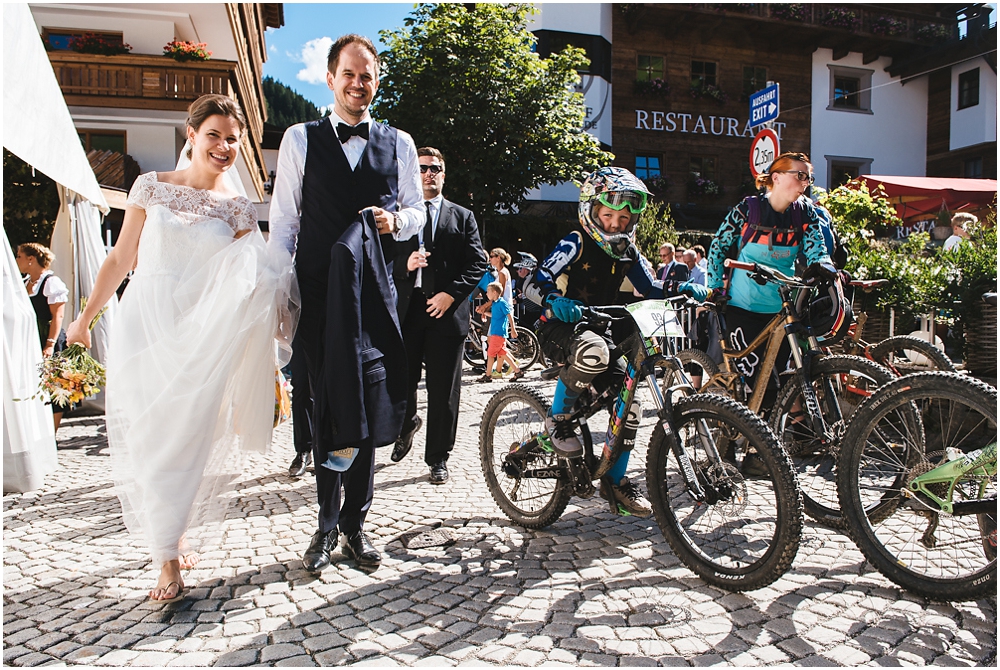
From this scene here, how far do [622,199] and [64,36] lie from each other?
20.7 m

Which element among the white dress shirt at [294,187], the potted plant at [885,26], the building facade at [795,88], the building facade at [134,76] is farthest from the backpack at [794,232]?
the potted plant at [885,26]

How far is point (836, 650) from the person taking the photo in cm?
245

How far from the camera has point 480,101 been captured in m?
19.6

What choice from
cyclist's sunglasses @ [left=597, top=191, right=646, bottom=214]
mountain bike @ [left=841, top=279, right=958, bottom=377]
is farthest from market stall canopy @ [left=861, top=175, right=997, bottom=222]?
cyclist's sunglasses @ [left=597, top=191, right=646, bottom=214]

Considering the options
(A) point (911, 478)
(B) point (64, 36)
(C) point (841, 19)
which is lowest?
(A) point (911, 478)

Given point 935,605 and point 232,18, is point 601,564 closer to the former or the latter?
point 935,605

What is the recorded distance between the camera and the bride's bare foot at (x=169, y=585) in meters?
2.94

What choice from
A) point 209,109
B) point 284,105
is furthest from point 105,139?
Result: point 284,105

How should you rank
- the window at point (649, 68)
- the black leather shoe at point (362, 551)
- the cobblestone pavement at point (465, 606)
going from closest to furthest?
the cobblestone pavement at point (465, 606), the black leather shoe at point (362, 551), the window at point (649, 68)

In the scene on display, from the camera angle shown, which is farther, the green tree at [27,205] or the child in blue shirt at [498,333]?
the green tree at [27,205]

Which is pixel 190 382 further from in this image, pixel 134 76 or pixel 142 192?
pixel 134 76

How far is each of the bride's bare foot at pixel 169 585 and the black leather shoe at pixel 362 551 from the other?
73 centimetres

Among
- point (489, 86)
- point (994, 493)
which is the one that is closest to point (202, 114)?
point (994, 493)

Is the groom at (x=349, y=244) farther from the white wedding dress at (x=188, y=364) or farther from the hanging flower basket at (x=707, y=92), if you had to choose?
the hanging flower basket at (x=707, y=92)
